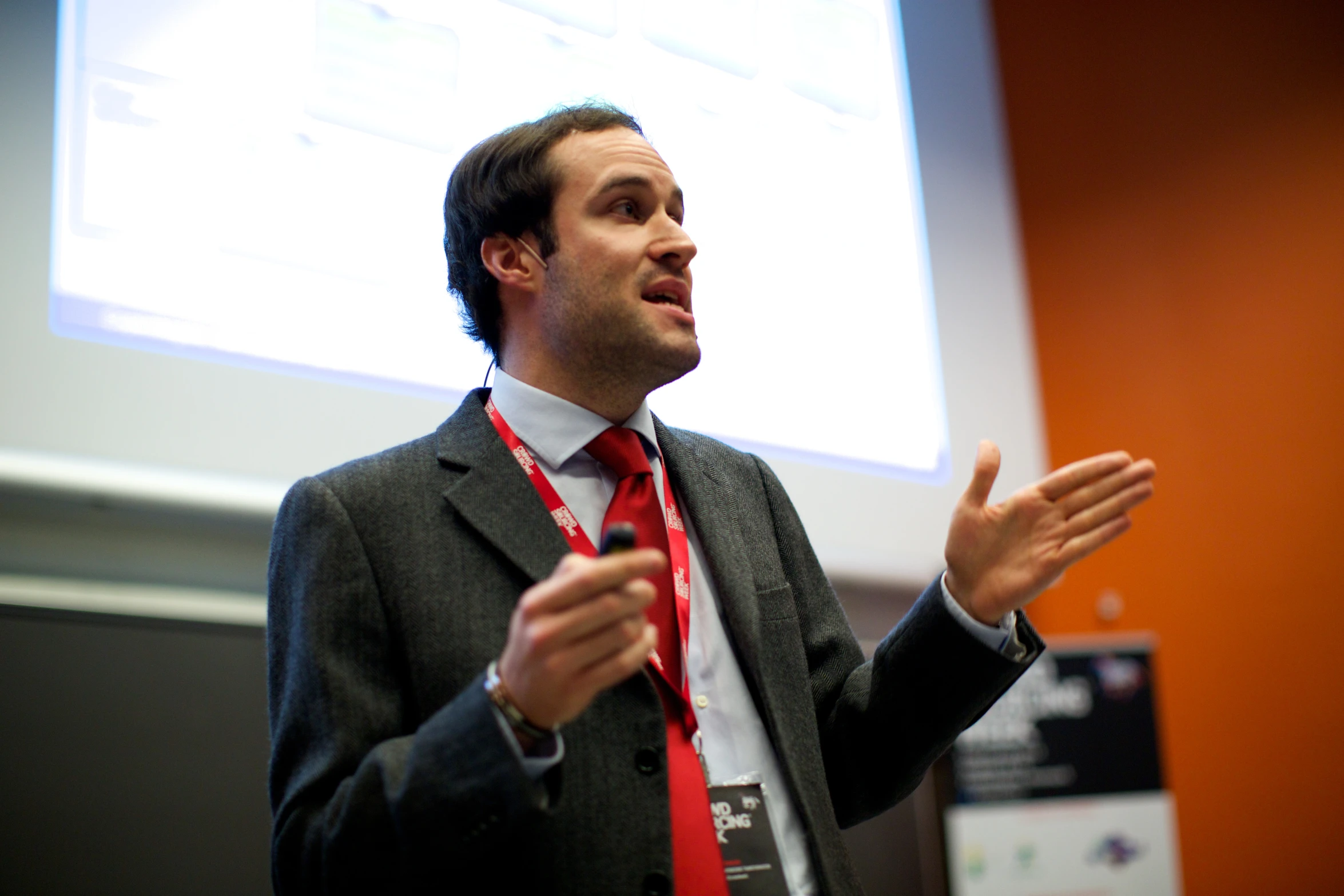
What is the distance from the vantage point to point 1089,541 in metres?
1.30

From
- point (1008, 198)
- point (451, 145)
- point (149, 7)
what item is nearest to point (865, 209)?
point (1008, 198)

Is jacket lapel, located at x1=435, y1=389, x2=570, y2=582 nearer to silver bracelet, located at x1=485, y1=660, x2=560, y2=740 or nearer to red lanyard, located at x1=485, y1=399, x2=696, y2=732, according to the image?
red lanyard, located at x1=485, y1=399, x2=696, y2=732

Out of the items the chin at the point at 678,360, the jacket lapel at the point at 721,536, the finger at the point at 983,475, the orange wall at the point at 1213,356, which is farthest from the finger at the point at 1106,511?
the orange wall at the point at 1213,356

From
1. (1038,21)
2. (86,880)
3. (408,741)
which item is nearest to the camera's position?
(408,741)

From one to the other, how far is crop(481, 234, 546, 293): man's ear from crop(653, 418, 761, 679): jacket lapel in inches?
12.0

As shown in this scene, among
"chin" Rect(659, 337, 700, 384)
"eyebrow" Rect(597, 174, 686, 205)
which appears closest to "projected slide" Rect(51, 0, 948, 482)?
"eyebrow" Rect(597, 174, 686, 205)

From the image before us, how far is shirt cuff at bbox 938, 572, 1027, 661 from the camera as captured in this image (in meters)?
1.33

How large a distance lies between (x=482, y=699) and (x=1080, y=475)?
77cm

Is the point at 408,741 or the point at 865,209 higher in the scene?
the point at 865,209

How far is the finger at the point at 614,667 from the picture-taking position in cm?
95

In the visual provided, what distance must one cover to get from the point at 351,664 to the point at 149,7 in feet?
5.43

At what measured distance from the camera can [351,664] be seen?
120cm

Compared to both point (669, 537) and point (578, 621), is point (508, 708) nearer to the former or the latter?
point (578, 621)

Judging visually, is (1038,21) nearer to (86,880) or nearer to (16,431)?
(16,431)
